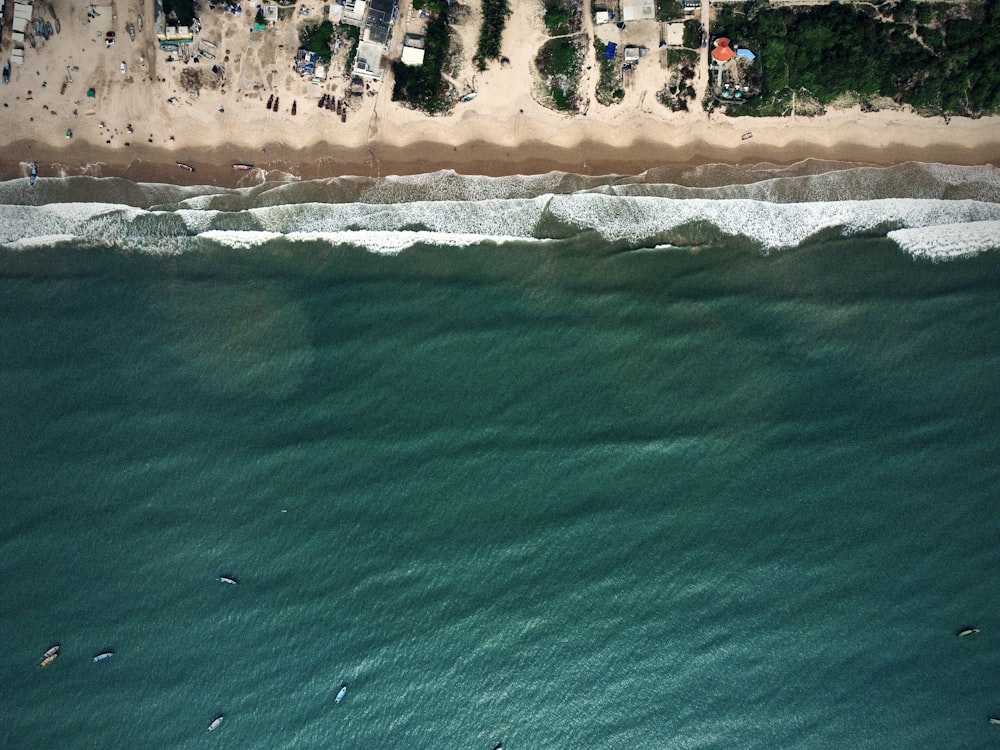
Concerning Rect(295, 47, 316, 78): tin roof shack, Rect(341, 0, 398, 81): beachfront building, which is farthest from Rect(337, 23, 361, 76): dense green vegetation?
Rect(295, 47, 316, 78): tin roof shack

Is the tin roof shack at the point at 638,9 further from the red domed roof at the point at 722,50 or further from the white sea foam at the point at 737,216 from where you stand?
the white sea foam at the point at 737,216

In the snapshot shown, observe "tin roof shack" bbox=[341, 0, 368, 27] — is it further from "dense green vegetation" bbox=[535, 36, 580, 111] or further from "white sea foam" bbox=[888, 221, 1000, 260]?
"white sea foam" bbox=[888, 221, 1000, 260]

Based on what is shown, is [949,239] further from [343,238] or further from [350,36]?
[350,36]

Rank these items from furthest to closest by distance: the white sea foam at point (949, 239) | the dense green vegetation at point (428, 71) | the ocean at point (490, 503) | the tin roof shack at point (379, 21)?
the white sea foam at point (949, 239)
the ocean at point (490, 503)
the dense green vegetation at point (428, 71)
the tin roof shack at point (379, 21)

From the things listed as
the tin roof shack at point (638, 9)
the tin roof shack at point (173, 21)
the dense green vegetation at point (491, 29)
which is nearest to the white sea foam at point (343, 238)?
the dense green vegetation at point (491, 29)

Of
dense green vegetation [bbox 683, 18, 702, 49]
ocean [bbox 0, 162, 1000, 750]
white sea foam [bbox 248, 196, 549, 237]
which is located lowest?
ocean [bbox 0, 162, 1000, 750]

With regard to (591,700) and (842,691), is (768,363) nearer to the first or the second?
(842,691)
